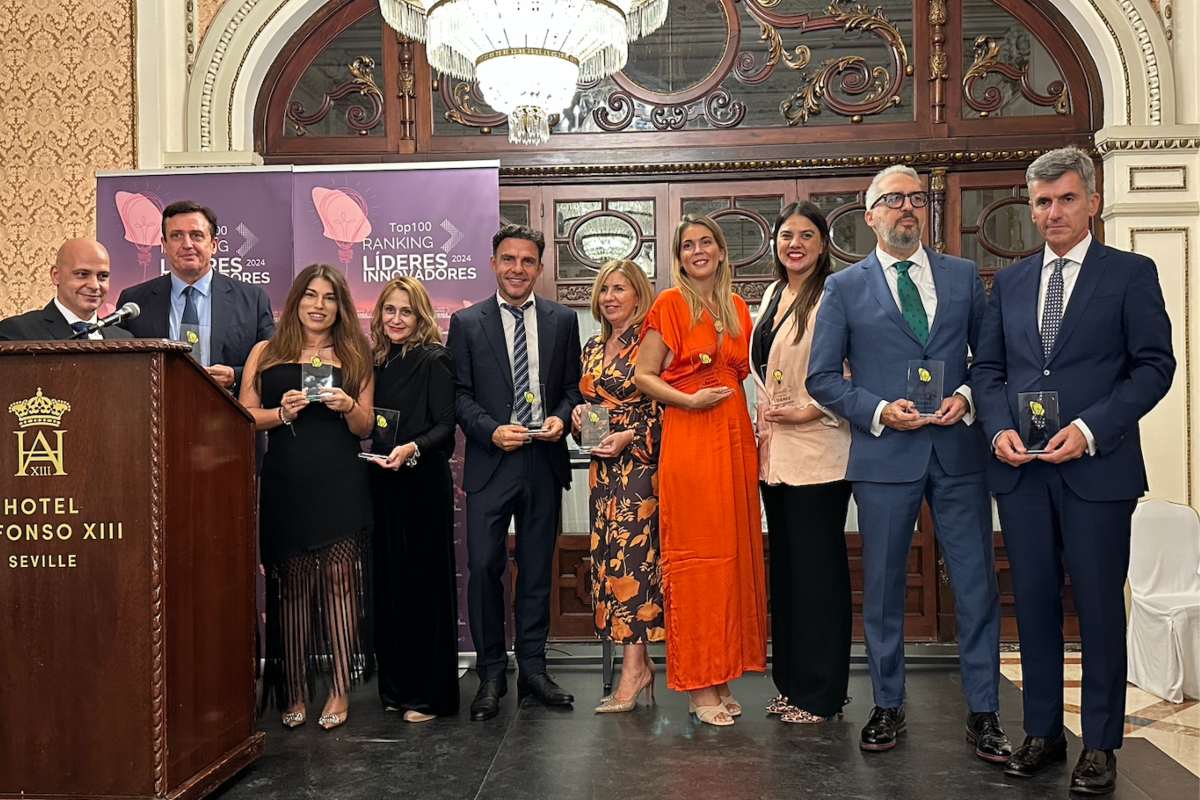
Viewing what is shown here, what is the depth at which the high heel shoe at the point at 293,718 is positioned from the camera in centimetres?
398

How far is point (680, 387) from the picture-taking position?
3.95 metres

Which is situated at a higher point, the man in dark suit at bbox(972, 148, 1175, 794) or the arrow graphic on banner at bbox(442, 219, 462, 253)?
the arrow graphic on banner at bbox(442, 219, 462, 253)

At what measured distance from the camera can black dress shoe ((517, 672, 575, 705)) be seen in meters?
4.22

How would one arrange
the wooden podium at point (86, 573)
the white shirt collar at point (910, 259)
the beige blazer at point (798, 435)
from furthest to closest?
the beige blazer at point (798, 435), the white shirt collar at point (910, 259), the wooden podium at point (86, 573)

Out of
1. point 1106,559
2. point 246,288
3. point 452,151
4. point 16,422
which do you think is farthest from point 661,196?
point 16,422

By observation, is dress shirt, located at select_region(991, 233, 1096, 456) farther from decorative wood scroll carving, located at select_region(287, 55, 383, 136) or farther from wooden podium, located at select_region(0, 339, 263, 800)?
decorative wood scroll carving, located at select_region(287, 55, 383, 136)

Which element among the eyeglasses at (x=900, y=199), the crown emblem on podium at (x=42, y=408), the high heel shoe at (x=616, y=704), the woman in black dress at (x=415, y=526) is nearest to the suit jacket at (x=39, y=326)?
the woman in black dress at (x=415, y=526)

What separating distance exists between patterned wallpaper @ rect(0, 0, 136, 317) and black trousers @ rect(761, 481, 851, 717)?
3.90 m

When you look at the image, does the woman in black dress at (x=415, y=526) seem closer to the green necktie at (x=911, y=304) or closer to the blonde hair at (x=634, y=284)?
the blonde hair at (x=634, y=284)

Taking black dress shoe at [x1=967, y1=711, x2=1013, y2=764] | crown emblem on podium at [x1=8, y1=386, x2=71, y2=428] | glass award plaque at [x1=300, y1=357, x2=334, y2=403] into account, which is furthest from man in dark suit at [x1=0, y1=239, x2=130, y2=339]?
black dress shoe at [x1=967, y1=711, x2=1013, y2=764]

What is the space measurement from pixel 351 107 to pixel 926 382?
3768 millimetres

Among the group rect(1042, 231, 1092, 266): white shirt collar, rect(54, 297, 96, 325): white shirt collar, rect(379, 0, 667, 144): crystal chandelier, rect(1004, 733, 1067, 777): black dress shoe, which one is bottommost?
rect(1004, 733, 1067, 777): black dress shoe

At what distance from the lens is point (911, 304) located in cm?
362

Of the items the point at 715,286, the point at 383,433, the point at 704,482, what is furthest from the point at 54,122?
the point at 704,482
